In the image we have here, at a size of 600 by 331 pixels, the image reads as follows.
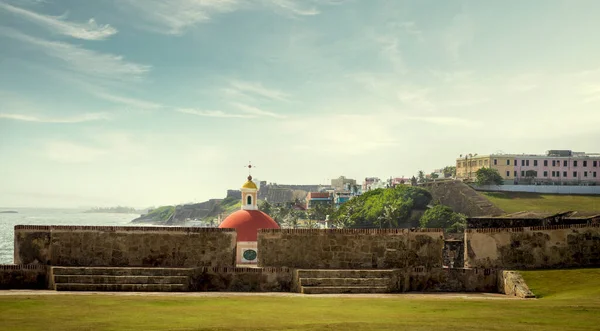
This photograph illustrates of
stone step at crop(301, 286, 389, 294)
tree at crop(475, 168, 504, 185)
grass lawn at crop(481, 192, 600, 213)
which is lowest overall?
stone step at crop(301, 286, 389, 294)

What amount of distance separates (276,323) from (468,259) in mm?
14241

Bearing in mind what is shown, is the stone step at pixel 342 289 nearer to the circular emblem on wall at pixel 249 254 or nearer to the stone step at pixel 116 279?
the stone step at pixel 116 279

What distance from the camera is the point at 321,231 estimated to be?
25.2 meters

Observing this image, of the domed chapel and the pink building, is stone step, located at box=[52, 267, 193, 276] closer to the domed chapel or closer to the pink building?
the domed chapel

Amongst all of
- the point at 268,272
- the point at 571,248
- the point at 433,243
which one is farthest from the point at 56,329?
the point at 571,248

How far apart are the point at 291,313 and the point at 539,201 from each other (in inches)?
5214

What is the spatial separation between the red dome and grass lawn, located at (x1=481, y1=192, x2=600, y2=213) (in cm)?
9380

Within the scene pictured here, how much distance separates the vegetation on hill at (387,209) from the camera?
137m

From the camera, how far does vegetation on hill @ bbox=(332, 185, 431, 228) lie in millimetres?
137125

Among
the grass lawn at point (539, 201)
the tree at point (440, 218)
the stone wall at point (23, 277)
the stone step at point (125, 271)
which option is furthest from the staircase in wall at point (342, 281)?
the grass lawn at point (539, 201)

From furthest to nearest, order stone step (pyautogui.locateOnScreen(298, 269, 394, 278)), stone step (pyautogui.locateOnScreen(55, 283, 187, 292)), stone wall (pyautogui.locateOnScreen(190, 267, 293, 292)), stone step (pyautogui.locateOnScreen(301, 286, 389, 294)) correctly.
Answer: stone wall (pyautogui.locateOnScreen(190, 267, 293, 292)), stone step (pyautogui.locateOnScreen(298, 269, 394, 278)), stone step (pyautogui.locateOnScreen(301, 286, 389, 294)), stone step (pyautogui.locateOnScreen(55, 283, 187, 292))

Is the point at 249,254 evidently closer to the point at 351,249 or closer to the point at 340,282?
the point at 351,249

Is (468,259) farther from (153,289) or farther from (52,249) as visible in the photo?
(52,249)

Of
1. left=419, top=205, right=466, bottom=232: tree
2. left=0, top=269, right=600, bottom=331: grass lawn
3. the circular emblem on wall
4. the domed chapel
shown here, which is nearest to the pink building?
left=419, top=205, right=466, bottom=232: tree
